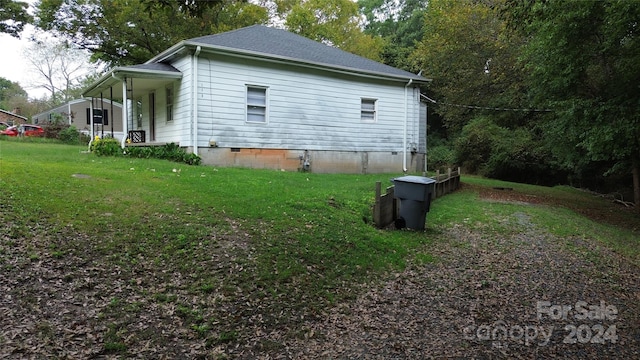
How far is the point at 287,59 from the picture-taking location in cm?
1341

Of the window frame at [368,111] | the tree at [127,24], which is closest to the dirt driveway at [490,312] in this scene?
the window frame at [368,111]

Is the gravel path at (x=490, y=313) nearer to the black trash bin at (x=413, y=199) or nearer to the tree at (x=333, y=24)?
the black trash bin at (x=413, y=199)

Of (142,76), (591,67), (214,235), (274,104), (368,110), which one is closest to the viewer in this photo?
(214,235)

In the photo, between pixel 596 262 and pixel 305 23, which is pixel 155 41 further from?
pixel 596 262

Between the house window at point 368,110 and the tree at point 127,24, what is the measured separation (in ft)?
35.9

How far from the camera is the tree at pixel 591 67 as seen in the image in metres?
9.07

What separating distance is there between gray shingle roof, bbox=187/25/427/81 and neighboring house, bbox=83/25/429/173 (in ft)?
0.17

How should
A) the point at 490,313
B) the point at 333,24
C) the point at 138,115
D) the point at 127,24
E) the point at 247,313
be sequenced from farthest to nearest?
the point at 333,24
the point at 127,24
the point at 138,115
the point at 490,313
the point at 247,313

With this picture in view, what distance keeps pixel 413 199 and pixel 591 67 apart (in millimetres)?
8192

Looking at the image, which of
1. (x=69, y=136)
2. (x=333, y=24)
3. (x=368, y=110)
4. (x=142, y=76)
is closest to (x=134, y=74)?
(x=142, y=76)

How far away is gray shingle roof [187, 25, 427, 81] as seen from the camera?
12914 mm

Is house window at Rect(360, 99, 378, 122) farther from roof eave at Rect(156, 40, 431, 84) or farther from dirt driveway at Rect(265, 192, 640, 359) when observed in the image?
dirt driveway at Rect(265, 192, 640, 359)

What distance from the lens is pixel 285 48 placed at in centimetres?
1454

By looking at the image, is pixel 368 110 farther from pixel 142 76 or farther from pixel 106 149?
pixel 106 149
